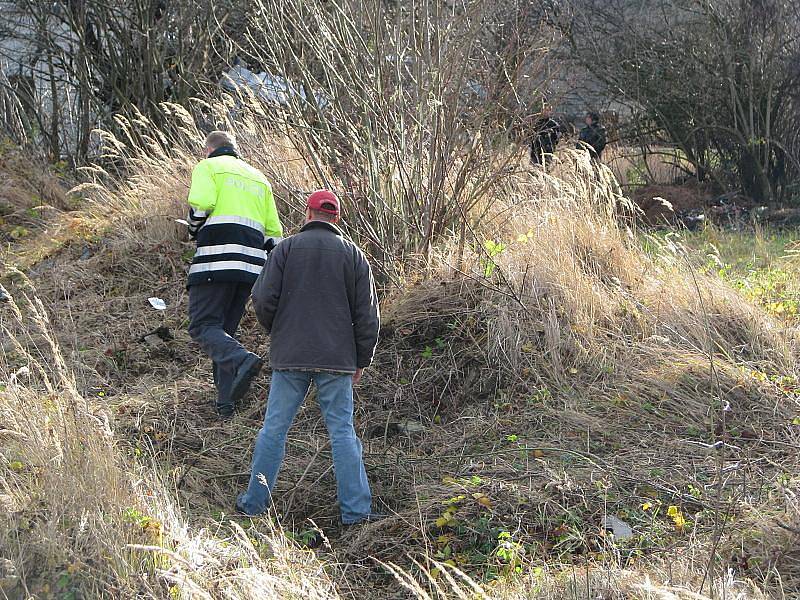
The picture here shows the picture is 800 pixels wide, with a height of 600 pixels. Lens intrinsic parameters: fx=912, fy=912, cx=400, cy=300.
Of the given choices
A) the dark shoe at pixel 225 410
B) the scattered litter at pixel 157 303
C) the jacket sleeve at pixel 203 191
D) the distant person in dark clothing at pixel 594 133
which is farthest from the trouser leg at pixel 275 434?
the distant person in dark clothing at pixel 594 133

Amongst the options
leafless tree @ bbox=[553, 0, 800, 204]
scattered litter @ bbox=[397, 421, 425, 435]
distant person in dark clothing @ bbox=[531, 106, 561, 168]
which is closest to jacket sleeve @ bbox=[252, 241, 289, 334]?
scattered litter @ bbox=[397, 421, 425, 435]

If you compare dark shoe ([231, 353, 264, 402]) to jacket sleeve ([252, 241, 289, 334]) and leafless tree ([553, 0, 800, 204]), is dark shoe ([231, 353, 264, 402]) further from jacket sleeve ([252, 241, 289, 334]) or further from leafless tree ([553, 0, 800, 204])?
leafless tree ([553, 0, 800, 204])

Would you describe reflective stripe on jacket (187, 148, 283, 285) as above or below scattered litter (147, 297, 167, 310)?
above

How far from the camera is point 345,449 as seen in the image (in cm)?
482

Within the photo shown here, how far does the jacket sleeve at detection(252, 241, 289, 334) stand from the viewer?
4.86 meters

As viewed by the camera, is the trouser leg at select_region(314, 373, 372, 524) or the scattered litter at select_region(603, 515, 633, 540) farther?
the trouser leg at select_region(314, 373, 372, 524)

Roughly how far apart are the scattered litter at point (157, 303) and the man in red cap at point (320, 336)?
381 cm

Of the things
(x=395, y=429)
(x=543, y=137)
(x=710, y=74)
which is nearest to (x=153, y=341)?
(x=395, y=429)

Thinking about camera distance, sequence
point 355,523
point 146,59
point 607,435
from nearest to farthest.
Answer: point 355,523 < point 607,435 < point 146,59

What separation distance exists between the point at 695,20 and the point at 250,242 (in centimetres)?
1006

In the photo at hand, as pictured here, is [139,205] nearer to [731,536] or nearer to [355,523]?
[355,523]

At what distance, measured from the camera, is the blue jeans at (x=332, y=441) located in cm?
482

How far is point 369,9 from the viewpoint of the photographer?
718 centimetres

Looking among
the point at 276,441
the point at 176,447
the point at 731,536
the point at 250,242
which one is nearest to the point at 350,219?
the point at 250,242
